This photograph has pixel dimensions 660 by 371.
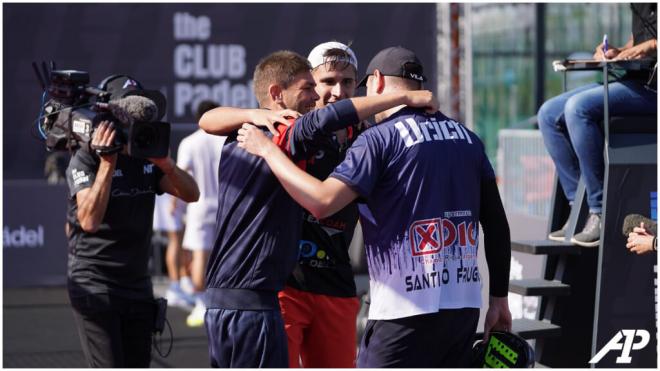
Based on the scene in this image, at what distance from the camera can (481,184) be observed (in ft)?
15.1

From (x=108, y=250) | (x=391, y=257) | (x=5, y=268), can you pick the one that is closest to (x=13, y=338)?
(x=5, y=268)

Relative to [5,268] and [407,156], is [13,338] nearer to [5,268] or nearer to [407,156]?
[5,268]

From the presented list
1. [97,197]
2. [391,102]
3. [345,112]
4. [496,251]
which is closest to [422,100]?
[391,102]

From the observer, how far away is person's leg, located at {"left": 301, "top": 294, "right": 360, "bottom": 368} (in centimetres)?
532

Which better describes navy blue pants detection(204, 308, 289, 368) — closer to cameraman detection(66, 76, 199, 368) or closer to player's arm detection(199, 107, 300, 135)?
player's arm detection(199, 107, 300, 135)

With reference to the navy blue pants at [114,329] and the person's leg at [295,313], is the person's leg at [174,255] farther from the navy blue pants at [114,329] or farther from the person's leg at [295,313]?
the person's leg at [295,313]

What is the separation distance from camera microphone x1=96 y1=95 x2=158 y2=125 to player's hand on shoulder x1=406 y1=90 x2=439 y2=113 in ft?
4.61

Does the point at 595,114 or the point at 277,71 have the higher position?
the point at 277,71

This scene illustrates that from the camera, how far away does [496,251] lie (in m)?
4.62

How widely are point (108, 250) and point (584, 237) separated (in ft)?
8.47

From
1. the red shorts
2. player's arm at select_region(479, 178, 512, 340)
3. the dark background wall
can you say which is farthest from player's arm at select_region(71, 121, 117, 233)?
the dark background wall

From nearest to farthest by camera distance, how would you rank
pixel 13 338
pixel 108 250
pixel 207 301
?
1. pixel 207 301
2. pixel 108 250
3. pixel 13 338

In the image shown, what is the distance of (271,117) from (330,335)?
1.31 meters

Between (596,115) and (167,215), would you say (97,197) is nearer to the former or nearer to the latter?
(596,115)
